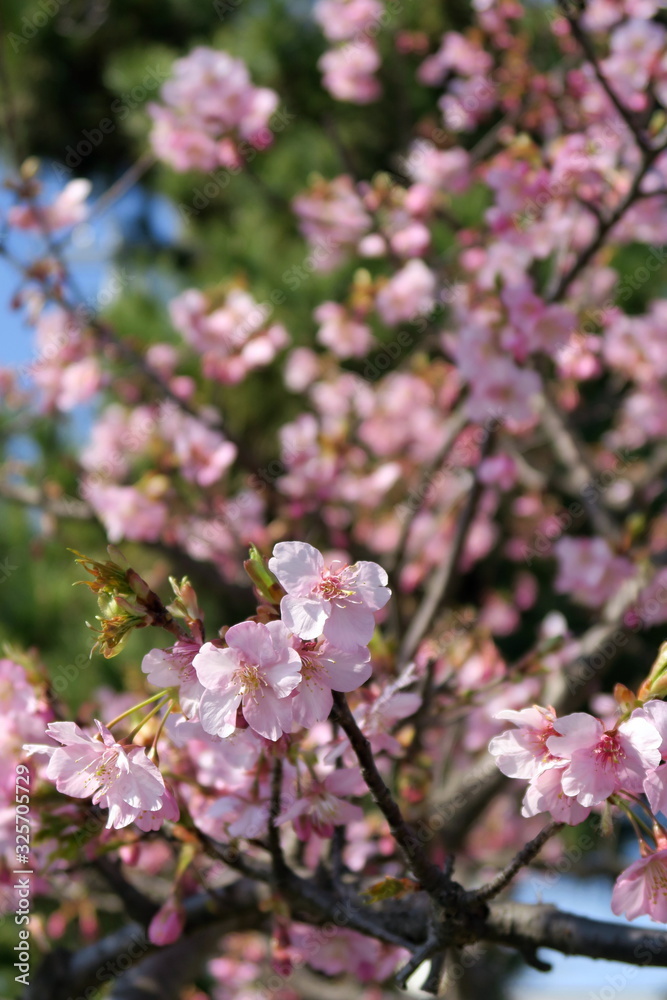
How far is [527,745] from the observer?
0.87m

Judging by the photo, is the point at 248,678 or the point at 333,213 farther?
the point at 333,213

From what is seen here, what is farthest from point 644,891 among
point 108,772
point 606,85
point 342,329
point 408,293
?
point 342,329

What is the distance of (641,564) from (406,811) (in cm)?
76

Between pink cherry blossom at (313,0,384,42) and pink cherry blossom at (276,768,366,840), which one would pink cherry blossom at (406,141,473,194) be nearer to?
pink cherry blossom at (313,0,384,42)

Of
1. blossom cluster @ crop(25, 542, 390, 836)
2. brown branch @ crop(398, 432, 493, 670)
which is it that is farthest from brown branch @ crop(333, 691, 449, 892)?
brown branch @ crop(398, 432, 493, 670)

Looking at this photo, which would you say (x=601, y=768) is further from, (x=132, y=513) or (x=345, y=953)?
(x=132, y=513)

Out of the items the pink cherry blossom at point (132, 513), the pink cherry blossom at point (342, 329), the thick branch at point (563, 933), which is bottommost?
the pink cherry blossom at point (342, 329)

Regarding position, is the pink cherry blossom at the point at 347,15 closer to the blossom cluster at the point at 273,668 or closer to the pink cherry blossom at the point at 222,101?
the pink cherry blossom at the point at 222,101

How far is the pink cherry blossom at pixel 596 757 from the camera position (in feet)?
2.62

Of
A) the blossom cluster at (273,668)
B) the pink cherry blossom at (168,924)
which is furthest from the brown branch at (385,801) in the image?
the pink cherry blossom at (168,924)

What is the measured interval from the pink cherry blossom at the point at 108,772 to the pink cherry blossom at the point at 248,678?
0.43ft

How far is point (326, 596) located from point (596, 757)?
29cm

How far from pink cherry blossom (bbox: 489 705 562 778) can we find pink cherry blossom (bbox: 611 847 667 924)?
5.3 inches

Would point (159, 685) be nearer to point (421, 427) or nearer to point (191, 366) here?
point (421, 427)
